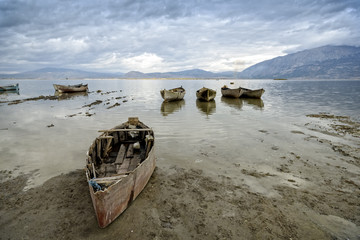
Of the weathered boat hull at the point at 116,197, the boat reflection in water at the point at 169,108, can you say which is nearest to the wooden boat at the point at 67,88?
the boat reflection in water at the point at 169,108

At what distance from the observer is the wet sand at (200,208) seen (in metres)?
5.03

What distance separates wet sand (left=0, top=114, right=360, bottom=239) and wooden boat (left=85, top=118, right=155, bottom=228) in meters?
0.50

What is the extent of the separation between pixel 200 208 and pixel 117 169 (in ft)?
11.9

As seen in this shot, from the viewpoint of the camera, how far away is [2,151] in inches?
398

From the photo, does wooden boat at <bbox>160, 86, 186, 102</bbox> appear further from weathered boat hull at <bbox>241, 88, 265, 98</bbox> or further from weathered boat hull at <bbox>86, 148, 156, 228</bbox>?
weathered boat hull at <bbox>86, 148, 156, 228</bbox>

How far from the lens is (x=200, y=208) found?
596 centimetres

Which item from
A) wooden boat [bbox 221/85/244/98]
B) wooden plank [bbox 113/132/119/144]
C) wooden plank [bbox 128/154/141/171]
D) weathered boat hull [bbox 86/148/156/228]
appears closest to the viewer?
weathered boat hull [bbox 86/148/156/228]

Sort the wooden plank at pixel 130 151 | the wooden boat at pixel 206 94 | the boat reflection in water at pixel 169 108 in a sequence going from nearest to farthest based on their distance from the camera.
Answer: the wooden plank at pixel 130 151 → the boat reflection in water at pixel 169 108 → the wooden boat at pixel 206 94

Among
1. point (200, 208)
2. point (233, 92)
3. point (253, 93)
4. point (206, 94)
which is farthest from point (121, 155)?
point (253, 93)

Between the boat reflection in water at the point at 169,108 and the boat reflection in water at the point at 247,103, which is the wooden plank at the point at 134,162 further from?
the boat reflection in water at the point at 247,103

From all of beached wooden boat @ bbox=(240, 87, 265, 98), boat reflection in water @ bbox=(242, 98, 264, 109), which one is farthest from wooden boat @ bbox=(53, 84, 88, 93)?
boat reflection in water @ bbox=(242, 98, 264, 109)

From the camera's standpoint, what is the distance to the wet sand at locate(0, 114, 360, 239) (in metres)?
5.03

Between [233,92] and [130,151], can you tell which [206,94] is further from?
[130,151]

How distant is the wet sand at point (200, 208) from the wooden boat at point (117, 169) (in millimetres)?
502
